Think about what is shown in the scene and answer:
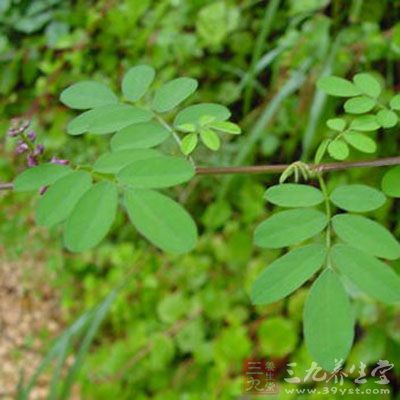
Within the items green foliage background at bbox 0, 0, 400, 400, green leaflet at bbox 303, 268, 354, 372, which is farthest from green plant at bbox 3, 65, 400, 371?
green foliage background at bbox 0, 0, 400, 400

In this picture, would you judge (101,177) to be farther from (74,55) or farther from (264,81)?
(74,55)

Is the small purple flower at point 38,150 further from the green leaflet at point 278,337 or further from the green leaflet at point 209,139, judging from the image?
the green leaflet at point 278,337

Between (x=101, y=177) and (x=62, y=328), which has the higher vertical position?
(x=101, y=177)

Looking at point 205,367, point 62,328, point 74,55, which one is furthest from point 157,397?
point 74,55

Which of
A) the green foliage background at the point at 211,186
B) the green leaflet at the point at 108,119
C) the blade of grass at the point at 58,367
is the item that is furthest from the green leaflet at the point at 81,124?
the blade of grass at the point at 58,367

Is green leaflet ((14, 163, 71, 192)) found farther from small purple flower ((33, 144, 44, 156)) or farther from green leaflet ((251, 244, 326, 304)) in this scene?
green leaflet ((251, 244, 326, 304))

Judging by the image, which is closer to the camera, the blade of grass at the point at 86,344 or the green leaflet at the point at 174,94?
the green leaflet at the point at 174,94
